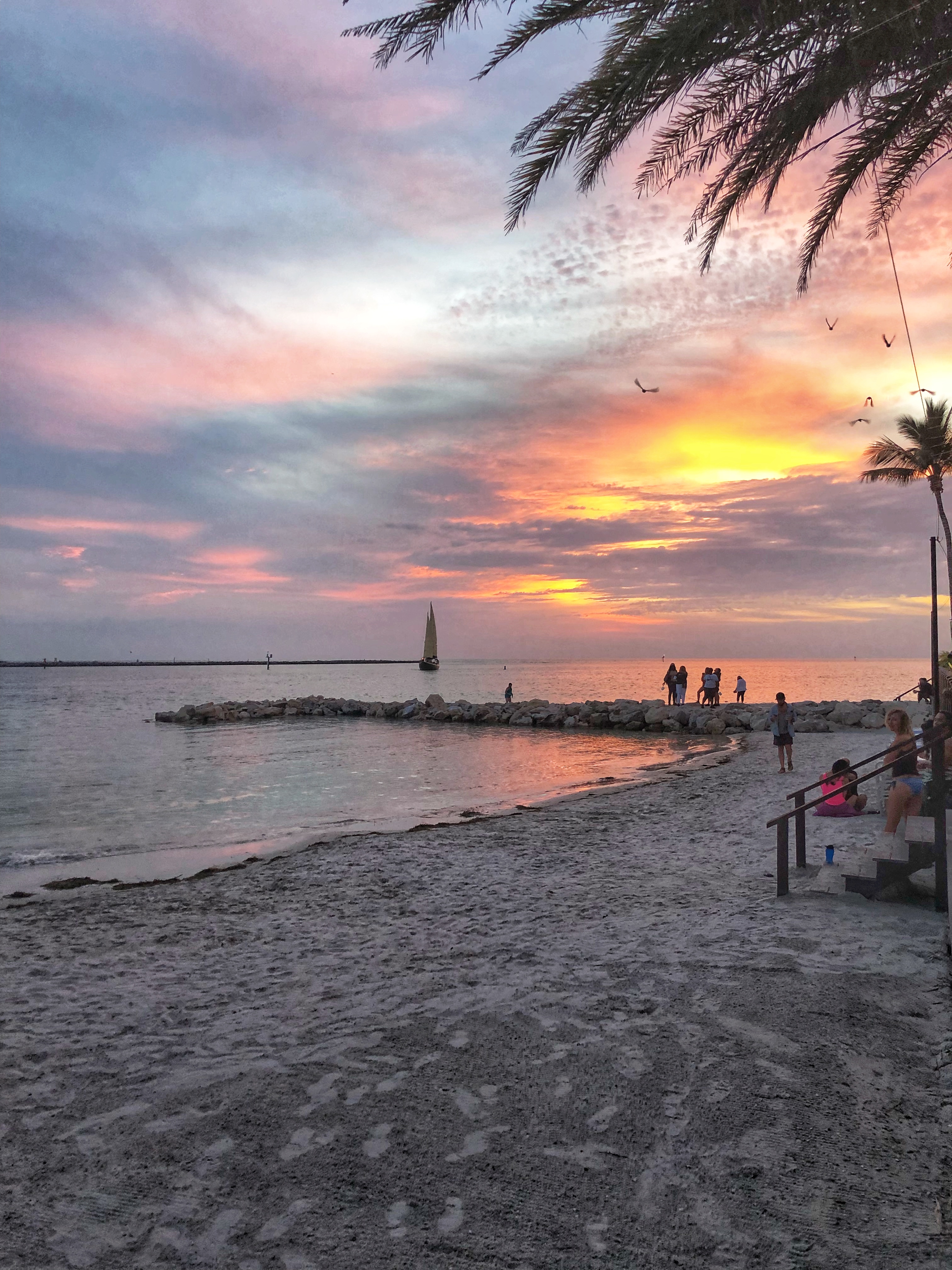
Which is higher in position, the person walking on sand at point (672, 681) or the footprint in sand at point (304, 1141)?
the person walking on sand at point (672, 681)

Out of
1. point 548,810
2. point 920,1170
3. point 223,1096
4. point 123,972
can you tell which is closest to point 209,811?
point 548,810

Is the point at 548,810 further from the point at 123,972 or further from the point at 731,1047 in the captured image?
the point at 731,1047

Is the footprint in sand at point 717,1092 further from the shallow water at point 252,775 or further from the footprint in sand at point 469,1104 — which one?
the shallow water at point 252,775

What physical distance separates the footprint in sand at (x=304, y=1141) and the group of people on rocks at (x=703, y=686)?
121ft

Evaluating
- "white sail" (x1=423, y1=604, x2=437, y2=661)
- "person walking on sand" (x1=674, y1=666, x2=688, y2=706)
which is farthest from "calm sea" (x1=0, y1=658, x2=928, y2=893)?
"white sail" (x1=423, y1=604, x2=437, y2=661)

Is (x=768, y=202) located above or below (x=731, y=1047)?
above

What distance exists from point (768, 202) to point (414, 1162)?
8.81 meters

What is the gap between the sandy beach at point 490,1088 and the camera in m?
3.17

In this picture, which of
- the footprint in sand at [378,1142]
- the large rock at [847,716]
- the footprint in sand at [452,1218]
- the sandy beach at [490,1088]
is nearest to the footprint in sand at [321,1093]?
the sandy beach at [490,1088]

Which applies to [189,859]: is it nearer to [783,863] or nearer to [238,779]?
[783,863]

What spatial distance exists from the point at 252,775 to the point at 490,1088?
19.4 m

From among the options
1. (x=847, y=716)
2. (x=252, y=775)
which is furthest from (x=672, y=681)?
(x=252, y=775)

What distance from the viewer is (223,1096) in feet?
14.0

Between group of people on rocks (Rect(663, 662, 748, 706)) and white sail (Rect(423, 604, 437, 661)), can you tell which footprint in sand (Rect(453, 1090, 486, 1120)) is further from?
white sail (Rect(423, 604, 437, 661))
